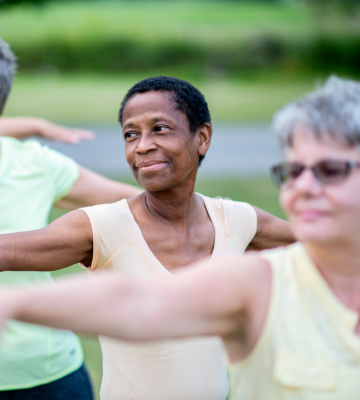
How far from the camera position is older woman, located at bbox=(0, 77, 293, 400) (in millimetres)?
2307

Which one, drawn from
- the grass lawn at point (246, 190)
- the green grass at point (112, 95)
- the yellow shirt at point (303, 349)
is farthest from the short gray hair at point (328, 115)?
the green grass at point (112, 95)

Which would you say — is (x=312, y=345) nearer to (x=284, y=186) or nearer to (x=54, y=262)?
(x=284, y=186)

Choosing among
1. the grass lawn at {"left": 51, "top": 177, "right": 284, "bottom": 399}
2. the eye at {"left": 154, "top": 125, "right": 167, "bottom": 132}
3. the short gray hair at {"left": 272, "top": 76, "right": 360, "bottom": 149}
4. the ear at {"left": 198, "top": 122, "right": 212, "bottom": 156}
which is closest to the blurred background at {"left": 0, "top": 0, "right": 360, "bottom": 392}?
the grass lawn at {"left": 51, "top": 177, "right": 284, "bottom": 399}

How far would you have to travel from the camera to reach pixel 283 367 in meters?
1.52

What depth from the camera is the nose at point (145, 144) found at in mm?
2494

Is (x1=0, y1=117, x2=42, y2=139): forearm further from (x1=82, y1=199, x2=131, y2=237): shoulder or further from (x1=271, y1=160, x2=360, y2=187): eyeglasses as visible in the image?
(x1=271, y1=160, x2=360, y2=187): eyeglasses

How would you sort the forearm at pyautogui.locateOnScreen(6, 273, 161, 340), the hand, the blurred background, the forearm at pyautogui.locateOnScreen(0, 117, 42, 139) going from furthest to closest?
the blurred background, the hand, the forearm at pyautogui.locateOnScreen(0, 117, 42, 139), the forearm at pyautogui.locateOnScreen(6, 273, 161, 340)

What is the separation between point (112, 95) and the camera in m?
22.8

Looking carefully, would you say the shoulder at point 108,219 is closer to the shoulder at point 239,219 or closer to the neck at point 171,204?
the neck at point 171,204

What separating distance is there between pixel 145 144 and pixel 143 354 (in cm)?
86

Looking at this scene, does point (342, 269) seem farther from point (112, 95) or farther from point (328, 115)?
point (112, 95)

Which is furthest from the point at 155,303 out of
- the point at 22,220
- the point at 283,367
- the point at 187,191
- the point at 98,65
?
the point at 98,65

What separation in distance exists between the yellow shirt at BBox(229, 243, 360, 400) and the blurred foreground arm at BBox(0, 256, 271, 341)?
0.20ft

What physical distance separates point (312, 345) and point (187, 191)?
4.06ft
